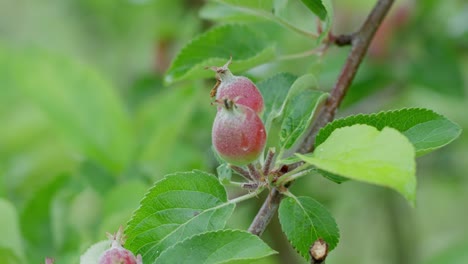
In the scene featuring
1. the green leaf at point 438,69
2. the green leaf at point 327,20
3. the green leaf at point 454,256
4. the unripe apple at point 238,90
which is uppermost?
the unripe apple at point 238,90

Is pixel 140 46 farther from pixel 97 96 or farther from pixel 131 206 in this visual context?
pixel 131 206

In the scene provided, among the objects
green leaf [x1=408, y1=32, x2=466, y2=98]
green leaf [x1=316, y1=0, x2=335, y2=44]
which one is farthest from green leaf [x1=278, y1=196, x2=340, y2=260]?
green leaf [x1=408, y1=32, x2=466, y2=98]

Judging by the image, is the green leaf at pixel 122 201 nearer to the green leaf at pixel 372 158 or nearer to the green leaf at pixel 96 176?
the green leaf at pixel 96 176

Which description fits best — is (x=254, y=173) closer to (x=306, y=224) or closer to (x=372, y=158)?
(x=306, y=224)

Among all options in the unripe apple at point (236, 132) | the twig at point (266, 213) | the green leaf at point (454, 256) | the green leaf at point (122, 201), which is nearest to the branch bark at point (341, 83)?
the twig at point (266, 213)

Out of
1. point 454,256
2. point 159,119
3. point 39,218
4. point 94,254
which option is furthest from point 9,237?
point 454,256

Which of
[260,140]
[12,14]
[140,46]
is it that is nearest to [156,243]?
[260,140]
